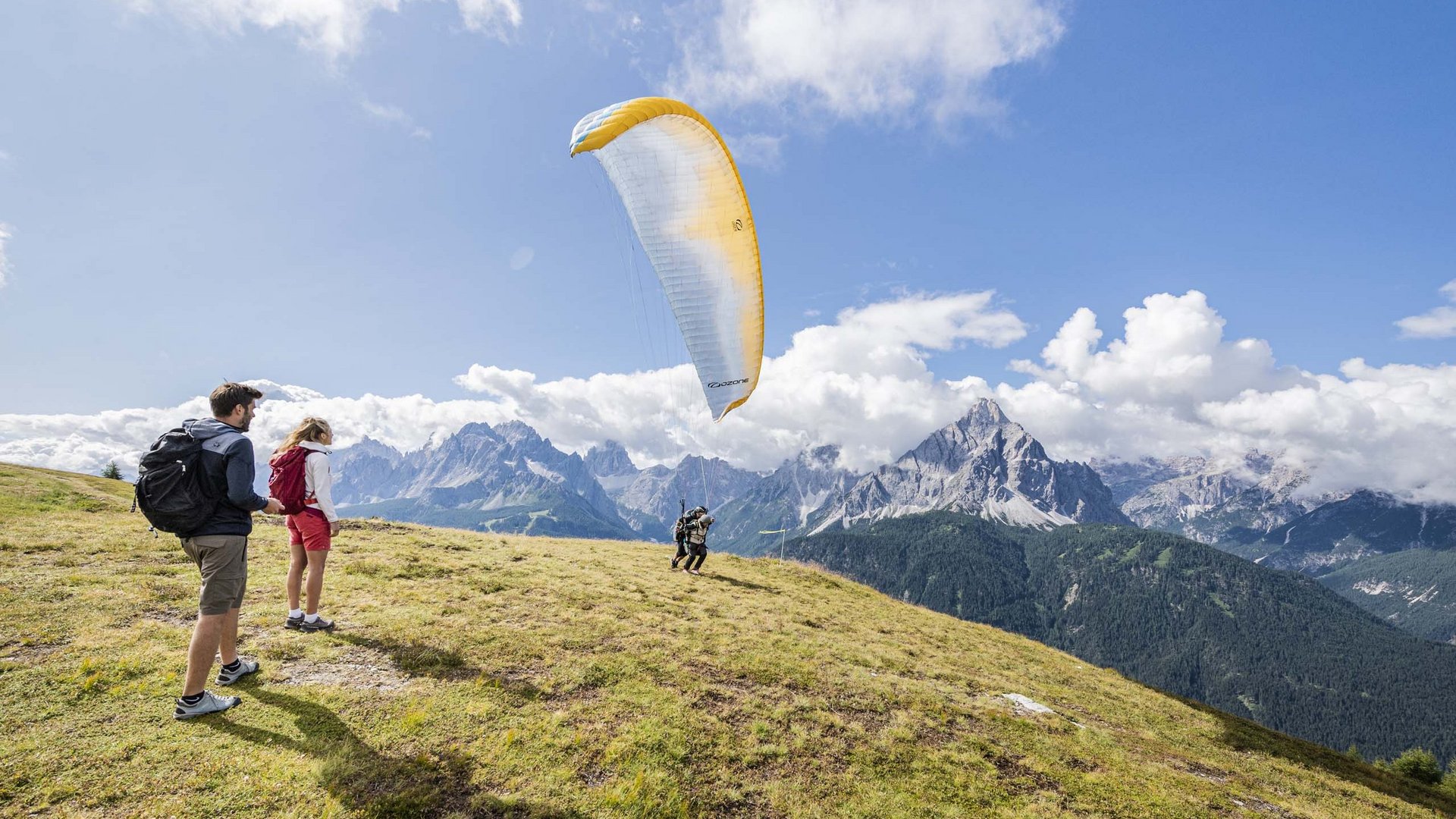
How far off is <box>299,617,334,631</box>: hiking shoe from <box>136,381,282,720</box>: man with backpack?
2772mm

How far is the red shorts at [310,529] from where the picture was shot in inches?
381

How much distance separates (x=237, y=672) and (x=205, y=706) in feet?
3.58

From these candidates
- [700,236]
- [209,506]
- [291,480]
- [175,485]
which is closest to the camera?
[175,485]

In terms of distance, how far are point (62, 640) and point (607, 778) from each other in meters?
8.88

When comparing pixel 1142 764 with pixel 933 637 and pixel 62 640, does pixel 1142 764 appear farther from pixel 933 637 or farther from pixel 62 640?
pixel 62 640

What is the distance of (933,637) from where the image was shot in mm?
17797

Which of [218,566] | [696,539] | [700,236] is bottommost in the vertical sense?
[696,539]

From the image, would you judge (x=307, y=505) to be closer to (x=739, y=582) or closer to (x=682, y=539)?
(x=682, y=539)

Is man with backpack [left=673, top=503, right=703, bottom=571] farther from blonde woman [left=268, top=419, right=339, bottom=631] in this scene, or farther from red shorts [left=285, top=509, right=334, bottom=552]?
red shorts [left=285, top=509, right=334, bottom=552]

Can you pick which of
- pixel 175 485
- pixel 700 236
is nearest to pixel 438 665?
pixel 175 485

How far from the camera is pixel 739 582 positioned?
20.9 meters

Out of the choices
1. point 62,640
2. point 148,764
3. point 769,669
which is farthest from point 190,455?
point 769,669

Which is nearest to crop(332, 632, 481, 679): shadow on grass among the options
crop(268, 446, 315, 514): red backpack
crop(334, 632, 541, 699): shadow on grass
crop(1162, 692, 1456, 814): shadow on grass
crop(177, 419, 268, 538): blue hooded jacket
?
→ crop(334, 632, 541, 699): shadow on grass

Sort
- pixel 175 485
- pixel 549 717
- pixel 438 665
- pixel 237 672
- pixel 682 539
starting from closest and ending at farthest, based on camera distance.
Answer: pixel 175 485 → pixel 237 672 → pixel 549 717 → pixel 438 665 → pixel 682 539
